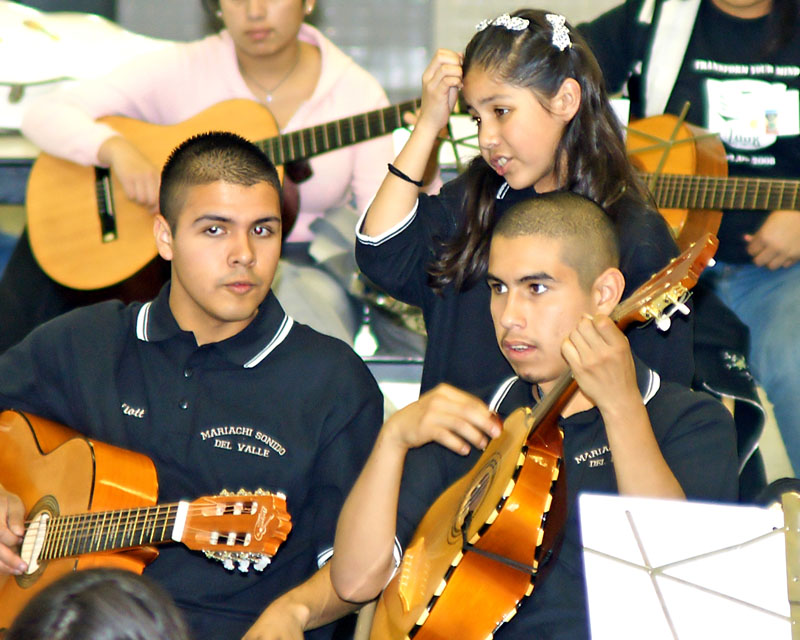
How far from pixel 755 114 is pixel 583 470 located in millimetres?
1722

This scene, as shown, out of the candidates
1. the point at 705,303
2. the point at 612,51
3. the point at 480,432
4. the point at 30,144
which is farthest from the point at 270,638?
the point at 30,144

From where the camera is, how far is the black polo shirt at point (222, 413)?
7.36 ft

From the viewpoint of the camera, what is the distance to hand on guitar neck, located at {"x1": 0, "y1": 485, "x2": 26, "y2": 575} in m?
2.33

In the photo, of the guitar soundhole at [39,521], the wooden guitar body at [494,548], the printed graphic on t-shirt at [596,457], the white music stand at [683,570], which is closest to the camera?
the white music stand at [683,570]

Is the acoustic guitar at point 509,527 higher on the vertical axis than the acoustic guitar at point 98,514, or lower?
higher

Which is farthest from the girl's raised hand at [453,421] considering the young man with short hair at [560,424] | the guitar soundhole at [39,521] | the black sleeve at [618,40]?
the black sleeve at [618,40]

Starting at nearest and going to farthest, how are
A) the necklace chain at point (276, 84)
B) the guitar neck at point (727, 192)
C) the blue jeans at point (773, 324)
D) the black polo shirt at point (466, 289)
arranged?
1. the black polo shirt at point (466, 289)
2. the blue jeans at point (773, 324)
3. the guitar neck at point (727, 192)
4. the necklace chain at point (276, 84)

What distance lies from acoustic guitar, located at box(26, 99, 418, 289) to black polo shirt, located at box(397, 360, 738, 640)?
1.64 meters

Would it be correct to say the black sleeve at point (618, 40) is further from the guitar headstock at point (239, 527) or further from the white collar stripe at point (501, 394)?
the guitar headstock at point (239, 527)

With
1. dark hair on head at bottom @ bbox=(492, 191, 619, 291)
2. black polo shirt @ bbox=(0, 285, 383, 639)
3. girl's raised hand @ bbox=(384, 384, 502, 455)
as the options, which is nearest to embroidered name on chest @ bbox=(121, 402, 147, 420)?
black polo shirt @ bbox=(0, 285, 383, 639)

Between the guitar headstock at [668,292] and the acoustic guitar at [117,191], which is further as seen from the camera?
the acoustic guitar at [117,191]

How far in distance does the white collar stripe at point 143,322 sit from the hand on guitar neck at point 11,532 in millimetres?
448

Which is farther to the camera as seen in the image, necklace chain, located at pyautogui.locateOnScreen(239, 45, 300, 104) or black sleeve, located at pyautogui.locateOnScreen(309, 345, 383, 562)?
necklace chain, located at pyautogui.locateOnScreen(239, 45, 300, 104)

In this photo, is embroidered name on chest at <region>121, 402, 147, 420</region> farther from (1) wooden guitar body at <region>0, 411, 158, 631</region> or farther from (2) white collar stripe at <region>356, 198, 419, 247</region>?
(2) white collar stripe at <region>356, 198, 419, 247</region>
